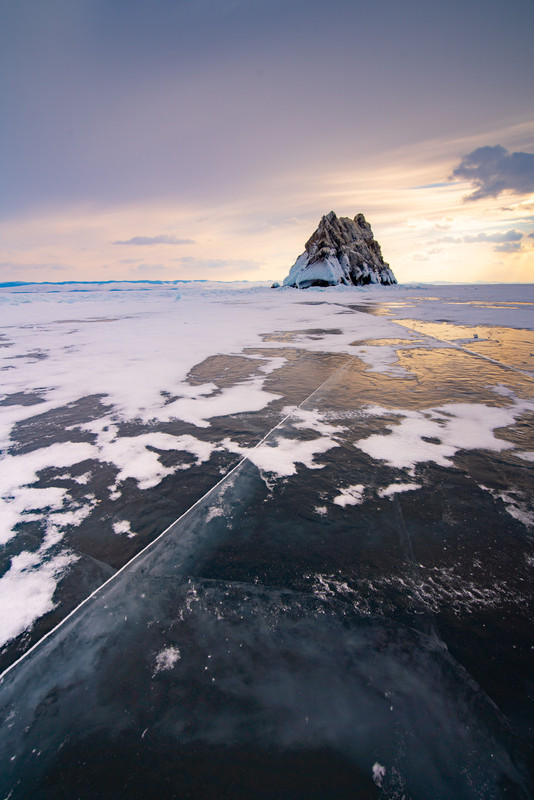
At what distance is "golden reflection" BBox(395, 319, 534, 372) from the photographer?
200 inches

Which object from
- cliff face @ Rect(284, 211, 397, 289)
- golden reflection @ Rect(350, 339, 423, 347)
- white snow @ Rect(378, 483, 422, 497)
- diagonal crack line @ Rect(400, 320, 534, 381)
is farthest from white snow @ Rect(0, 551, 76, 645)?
cliff face @ Rect(284, 211, 397, 289)

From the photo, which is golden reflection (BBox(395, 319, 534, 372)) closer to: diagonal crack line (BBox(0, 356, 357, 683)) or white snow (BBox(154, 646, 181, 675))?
diagonal crack line (BBox(0, 356, 357, 683))

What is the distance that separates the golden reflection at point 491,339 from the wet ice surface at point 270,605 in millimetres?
2685

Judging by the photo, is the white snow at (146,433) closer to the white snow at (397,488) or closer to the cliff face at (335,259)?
the white snow at (397,488)

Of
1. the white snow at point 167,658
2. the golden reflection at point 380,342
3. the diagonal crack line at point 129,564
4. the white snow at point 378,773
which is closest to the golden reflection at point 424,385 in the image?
the diagonal crack line at point 129,564

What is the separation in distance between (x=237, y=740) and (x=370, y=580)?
26.3 inches

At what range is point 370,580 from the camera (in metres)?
1.32

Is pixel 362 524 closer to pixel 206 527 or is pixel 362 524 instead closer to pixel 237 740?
pixel 206 527

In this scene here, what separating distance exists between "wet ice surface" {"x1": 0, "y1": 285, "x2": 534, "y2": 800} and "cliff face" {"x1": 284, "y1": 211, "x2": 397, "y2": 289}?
31913mm

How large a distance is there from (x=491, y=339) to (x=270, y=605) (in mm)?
7214

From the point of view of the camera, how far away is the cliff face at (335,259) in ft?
106

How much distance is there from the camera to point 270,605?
4.05ft

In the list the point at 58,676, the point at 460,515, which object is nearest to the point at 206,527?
the point at 58,676

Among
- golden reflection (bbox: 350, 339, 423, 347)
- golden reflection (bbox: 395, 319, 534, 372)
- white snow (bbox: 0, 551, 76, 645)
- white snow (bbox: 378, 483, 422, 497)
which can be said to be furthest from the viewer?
golden reflection (bbox: 350, 339, 423, 347)
